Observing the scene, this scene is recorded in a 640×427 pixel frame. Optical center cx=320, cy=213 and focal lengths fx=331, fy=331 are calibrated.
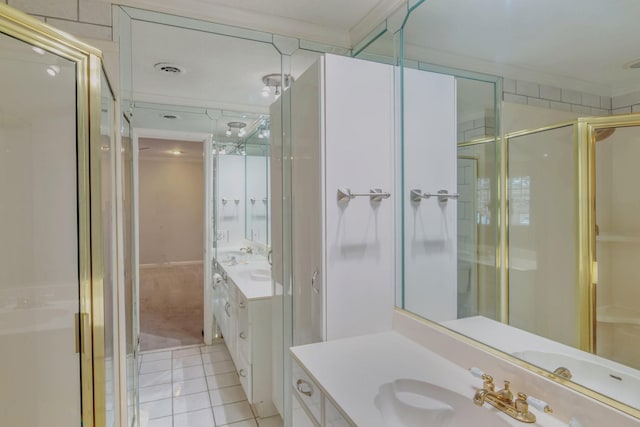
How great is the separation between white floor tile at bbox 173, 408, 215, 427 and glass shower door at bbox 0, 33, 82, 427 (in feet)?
3.37

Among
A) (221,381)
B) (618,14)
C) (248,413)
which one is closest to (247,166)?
(221,381)

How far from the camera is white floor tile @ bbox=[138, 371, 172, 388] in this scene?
2.71 m

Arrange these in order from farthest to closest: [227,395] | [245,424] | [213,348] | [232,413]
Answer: [213,348] < [227,395] < [232,413] < [245,424]

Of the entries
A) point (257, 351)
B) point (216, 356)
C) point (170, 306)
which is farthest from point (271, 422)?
point (170, 306)

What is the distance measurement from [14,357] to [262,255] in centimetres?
233

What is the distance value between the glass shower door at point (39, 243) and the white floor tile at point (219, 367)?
167 cm

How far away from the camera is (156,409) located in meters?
2.34

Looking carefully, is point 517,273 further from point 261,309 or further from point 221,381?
point 221,381

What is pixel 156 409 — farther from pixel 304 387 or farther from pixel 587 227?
pixel 587 227

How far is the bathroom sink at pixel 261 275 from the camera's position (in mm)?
2871

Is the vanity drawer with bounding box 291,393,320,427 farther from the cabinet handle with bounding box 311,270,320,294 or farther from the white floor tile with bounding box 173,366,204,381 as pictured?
the white floor tile with bounding box 173,366,204,381

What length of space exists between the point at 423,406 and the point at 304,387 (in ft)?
1.46

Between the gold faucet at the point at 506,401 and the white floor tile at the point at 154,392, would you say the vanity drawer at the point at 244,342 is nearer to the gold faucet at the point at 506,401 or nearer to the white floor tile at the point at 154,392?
the white floor tile at the point at 154,392

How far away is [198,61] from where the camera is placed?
2178mm
